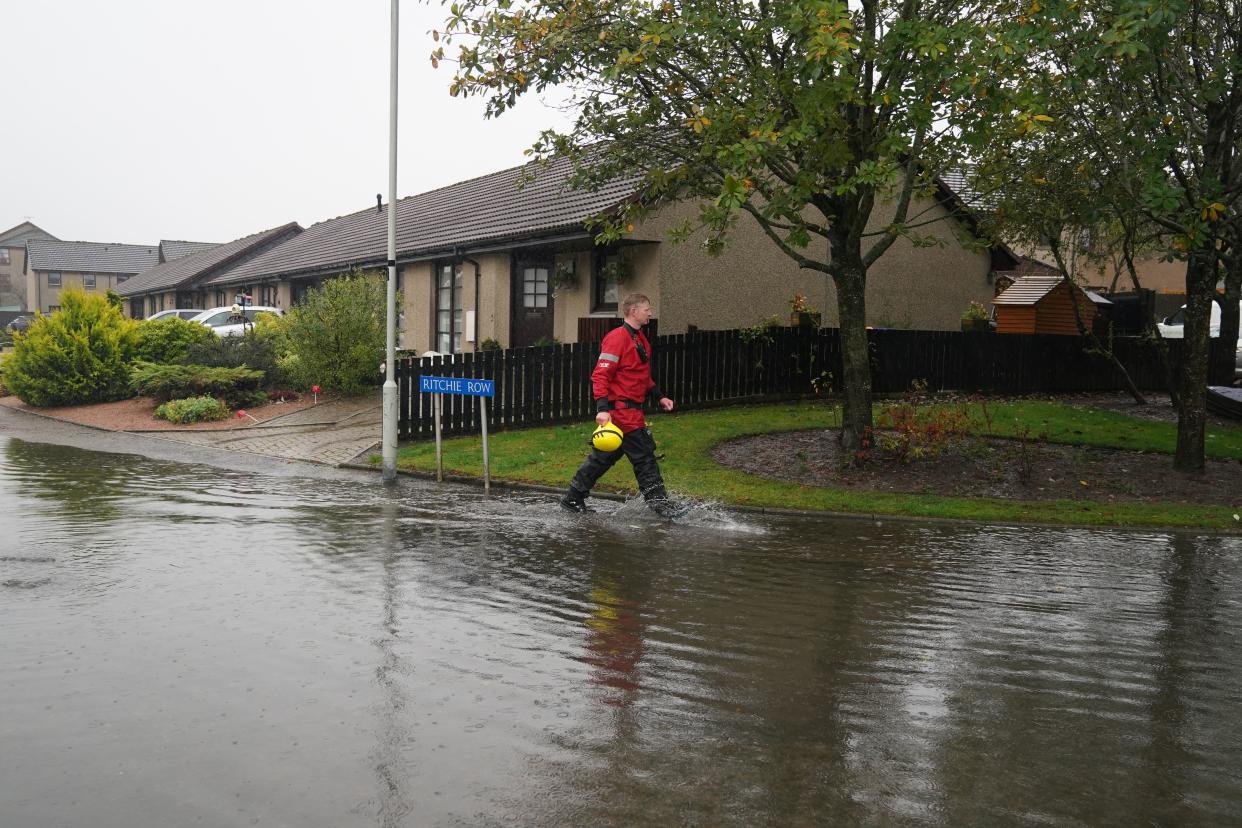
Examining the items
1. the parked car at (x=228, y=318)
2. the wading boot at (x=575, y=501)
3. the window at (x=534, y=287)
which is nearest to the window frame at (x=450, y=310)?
the window at (x=534, y=287)

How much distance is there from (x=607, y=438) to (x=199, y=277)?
4340 centimetres

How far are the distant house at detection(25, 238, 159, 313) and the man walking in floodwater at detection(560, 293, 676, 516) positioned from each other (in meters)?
90.1

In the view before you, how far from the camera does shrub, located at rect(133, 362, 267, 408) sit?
2044 centimetres

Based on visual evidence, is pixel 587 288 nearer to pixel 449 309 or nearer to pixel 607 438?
pixel 449 309

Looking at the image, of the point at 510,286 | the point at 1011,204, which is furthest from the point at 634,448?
the point at 510,286

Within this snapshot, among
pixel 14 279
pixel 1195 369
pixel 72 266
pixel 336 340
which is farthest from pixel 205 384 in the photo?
pixel 14 279

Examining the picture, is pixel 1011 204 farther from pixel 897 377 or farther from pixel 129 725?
pixel 129 725

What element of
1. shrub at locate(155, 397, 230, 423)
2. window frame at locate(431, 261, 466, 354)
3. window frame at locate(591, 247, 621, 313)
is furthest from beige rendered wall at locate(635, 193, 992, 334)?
shrub at locate(155, 397, 230, 423)

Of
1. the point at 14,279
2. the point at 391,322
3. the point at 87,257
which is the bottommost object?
the point at 391,322

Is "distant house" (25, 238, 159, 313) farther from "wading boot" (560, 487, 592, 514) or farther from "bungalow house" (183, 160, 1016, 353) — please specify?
"wading boot" (560, 487, 592, 514)

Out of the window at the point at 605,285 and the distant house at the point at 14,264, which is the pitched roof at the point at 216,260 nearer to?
the window at the point at 605,285

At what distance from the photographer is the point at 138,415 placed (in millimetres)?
20125

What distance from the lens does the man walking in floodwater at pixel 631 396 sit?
9703 millimetres

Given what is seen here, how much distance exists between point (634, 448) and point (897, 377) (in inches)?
464
